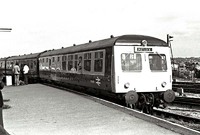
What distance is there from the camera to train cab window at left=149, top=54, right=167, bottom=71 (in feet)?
39.1

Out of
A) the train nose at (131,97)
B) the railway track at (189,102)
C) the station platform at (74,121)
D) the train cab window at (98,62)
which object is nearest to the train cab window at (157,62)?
the train nose at (131,97)

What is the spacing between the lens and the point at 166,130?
7.02 meters

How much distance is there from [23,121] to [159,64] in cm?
582

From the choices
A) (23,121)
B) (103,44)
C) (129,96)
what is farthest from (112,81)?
(23,121)

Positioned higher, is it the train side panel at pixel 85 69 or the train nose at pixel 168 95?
the train side panel at pixel 85 69

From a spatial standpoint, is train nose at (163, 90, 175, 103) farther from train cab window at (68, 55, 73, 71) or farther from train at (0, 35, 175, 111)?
train cab window at (68, 55, 73, 71)

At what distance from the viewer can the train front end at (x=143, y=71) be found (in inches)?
447

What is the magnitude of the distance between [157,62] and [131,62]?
43.0 inches

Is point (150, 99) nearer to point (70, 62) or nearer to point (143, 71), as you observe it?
point (143, 71)

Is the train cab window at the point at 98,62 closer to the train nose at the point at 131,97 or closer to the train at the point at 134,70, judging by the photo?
the train at the point at 134,70

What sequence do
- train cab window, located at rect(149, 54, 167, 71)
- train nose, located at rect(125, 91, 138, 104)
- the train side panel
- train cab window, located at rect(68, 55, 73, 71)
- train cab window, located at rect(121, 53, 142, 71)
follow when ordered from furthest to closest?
train cab window, located at rect(68, 55, 73, 71)
the train side panel
train cab window, located at rect(149, 54, 167, 71)
train cab window, located at rect(121, 53, 142, 71)
train nose, located at rect(125, 91, 138, 104)

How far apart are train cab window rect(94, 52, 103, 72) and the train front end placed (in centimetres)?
129

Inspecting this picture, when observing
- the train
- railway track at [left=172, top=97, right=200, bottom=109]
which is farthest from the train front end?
railway track at [left=172, top=97, right=200, bottom=109]

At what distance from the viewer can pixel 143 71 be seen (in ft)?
38.4
